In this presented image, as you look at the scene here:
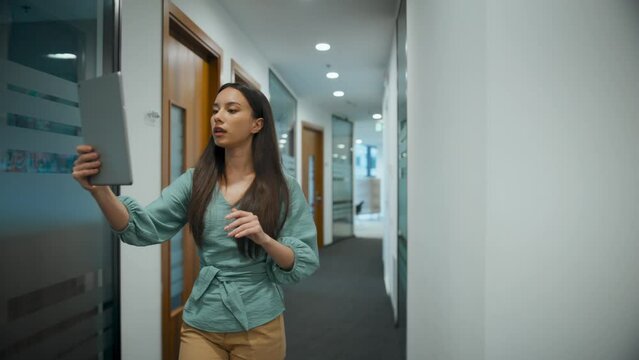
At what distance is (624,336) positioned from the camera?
3.00 feet

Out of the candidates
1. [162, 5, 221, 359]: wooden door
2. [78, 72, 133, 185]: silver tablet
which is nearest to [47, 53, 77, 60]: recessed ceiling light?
[162, 5, 221, 359]: wooden door

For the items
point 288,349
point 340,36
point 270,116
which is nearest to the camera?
point 270,116

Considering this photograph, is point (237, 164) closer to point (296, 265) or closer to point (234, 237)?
point (234, 237)

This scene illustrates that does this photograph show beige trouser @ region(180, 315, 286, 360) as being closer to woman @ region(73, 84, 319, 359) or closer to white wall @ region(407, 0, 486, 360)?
woman @ region(73, 84, 319, 359)

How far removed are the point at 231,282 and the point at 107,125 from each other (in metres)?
0.56

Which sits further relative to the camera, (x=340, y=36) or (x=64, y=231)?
(x=340, y=36)

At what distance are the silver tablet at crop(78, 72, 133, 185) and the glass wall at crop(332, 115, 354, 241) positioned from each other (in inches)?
303

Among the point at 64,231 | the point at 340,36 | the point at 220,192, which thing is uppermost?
the point at 340,36

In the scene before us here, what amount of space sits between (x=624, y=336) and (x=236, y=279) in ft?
3.24

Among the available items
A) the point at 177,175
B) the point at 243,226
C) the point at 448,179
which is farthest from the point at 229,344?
the point at 177,175

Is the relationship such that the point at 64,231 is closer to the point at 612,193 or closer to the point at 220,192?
the point at 220,192

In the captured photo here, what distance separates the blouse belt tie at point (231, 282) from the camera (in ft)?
3.78

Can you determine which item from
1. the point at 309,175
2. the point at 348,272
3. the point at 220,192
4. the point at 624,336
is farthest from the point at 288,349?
the point at 309,175

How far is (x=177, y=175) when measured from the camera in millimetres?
2793
